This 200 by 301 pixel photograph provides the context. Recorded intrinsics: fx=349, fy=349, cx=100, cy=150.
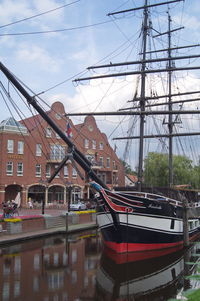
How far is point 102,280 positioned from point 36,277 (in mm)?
2490

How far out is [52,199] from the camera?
4922 centimetres

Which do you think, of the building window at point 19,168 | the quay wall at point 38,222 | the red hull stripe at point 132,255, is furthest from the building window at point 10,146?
the red hull stripe at point 132,255

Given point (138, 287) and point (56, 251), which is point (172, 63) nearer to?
point (56, 251)

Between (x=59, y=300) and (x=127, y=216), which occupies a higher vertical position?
(x=127, y=216)

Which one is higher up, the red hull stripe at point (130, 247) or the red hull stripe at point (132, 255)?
the red hull stripe at point (130, 247)

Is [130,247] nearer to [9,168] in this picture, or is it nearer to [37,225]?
[37,225]

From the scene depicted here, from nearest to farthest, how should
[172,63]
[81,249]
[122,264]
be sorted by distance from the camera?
[122,264] < [81,249] < [172,63]

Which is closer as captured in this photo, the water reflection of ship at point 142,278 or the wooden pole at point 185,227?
the water reflection of ship at point 142,278

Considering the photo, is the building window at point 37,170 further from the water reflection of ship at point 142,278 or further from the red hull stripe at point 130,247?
the water reflection of ship at point 142,278

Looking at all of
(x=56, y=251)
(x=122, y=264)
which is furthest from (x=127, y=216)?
(x=56, y=251)

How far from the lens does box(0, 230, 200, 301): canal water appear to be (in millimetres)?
11430

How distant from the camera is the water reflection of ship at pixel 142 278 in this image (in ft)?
38.6

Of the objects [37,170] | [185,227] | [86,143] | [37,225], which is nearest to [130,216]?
[185,227]

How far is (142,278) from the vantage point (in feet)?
45.1
